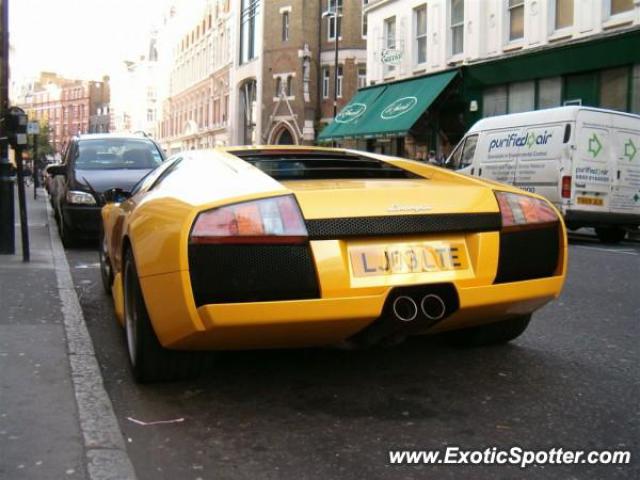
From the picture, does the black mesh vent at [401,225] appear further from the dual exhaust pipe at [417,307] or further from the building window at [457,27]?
the building window at [457,27]

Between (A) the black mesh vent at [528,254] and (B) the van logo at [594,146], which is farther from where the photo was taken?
(B) the van logo at [594,146]

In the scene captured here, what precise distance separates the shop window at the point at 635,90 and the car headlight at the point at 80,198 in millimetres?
13055

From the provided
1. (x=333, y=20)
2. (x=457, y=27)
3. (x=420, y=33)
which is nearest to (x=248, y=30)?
(x=333, y=20)

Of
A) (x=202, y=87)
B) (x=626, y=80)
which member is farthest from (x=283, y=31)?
(x=626, y=80)

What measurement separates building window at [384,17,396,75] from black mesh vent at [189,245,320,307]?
25438 mm

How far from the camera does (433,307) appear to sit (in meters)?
3.36

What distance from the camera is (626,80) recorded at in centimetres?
1780

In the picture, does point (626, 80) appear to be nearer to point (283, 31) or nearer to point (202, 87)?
point (283, 31)

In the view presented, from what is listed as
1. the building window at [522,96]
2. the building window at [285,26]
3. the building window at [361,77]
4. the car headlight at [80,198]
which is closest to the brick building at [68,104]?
the building window at [285,26]

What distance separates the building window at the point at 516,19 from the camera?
21406mm

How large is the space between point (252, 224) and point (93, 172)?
8.02 metres

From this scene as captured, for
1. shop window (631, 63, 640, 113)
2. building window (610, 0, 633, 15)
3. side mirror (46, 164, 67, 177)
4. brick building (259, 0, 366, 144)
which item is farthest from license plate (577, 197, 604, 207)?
brick building (259, 0, 366, 144)

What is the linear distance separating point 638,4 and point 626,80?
1.74 m

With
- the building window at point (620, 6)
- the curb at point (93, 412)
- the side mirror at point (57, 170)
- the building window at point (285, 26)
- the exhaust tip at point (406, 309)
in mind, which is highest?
the building window at point (285, 26)
